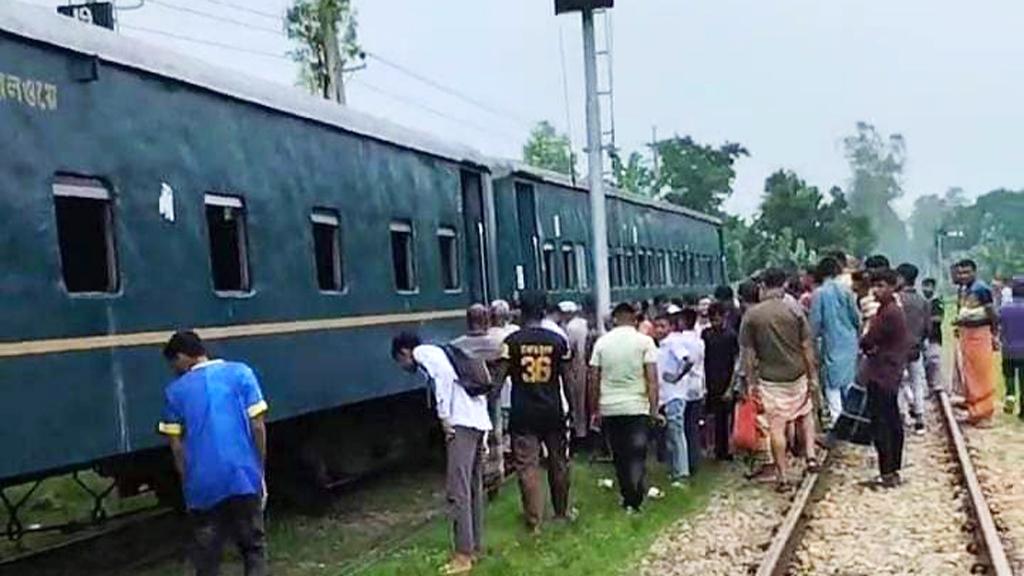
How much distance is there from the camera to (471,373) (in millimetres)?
10195

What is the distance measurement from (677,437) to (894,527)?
9.04ft

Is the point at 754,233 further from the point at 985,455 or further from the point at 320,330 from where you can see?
the point at 320,330


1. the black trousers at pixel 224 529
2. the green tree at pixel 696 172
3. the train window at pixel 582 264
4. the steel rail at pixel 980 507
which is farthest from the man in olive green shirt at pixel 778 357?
the green tree at pixel 696 172

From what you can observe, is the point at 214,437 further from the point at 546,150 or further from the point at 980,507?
the point at 546,150

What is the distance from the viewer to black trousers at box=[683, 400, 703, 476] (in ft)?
47.3

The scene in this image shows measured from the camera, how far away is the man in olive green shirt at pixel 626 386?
39.9 ft

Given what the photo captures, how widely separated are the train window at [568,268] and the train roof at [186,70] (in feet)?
18.7

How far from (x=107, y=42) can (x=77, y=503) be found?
6.64 m

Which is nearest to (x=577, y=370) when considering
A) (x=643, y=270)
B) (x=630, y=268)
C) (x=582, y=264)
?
(x=582, y=264)

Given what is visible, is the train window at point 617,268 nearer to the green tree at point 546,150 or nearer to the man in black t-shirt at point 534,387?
the man in black t-shirt at point 534,387

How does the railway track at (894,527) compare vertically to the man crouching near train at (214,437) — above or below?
below

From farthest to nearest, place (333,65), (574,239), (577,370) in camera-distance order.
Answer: (333,65), (574,239), (577,370)

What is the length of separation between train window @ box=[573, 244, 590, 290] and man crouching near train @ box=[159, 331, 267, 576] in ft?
44.9

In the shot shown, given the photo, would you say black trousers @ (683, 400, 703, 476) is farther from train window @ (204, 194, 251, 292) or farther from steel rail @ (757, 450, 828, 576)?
train window @ (204, 194, 251, 292)
